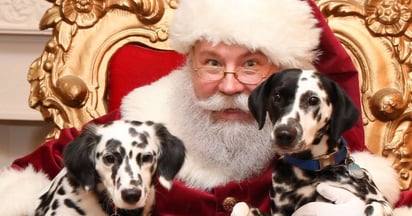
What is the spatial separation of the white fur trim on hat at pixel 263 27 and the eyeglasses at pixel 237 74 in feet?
0.21

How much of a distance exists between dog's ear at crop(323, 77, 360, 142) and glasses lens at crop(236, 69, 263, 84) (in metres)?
0.33

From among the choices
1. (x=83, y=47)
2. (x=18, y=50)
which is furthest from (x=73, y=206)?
(x=18, y=50)

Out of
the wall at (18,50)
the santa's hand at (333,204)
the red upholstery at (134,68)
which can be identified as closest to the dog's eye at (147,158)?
the santa's hand at (333,204)

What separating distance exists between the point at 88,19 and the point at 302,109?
3.50 ft

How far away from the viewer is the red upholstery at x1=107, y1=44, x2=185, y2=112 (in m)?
2.27

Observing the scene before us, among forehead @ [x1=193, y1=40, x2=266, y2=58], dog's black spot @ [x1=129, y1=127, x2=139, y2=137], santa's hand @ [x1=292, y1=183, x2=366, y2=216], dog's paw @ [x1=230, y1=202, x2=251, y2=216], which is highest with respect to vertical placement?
forehead @ [x1=193, y1=40, x2=266, y2=58]

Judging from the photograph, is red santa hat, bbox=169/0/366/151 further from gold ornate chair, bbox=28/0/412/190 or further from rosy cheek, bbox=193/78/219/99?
gold ornate chair, bbox=28/0/412/190

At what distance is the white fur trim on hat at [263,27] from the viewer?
186 cm

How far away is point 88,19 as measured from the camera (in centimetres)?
233

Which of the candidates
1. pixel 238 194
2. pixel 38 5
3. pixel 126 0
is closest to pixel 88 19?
pixel 126 0

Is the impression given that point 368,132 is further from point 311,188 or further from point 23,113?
point 23,113

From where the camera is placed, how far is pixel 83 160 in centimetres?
156

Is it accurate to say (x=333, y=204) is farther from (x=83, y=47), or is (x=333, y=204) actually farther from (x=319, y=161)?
(x=83, y=47)

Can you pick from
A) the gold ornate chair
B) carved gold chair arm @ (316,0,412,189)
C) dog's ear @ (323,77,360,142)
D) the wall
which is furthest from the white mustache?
the wall
